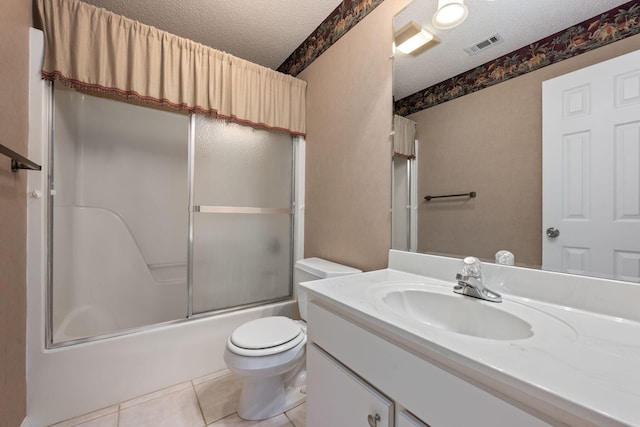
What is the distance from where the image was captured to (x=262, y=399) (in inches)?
54.2

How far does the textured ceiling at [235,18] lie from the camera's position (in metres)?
1.67

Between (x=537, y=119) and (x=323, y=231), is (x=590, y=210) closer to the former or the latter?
(x=537, y=119)

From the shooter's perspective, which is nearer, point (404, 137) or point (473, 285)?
point (473, 285)

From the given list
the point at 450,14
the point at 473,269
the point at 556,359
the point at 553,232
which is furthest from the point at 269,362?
the point at 450,14

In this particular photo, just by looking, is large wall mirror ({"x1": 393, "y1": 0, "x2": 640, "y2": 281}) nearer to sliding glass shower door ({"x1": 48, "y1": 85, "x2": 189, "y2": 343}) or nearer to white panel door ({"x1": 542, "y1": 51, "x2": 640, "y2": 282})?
white panel door ({"x1": 542, "y1": 51, "x2": 640, "y2": 282})

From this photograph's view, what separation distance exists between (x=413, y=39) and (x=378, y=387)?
4.99 ft

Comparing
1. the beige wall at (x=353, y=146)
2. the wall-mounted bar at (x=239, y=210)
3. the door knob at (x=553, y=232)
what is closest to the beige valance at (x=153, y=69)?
the beige wall at (x=353, y=146)

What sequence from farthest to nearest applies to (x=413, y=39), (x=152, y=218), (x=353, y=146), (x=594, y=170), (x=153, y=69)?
(x=152, y=218) < (x=353, y=146) < (x=153, y=69) < (x=413, y=39) < (x=594, y=170)

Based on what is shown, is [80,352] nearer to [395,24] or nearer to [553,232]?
[553,232]

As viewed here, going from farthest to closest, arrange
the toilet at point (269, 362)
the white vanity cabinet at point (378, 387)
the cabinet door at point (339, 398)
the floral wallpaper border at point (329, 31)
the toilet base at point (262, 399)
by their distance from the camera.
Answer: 1. the floral wallpaper border at point (329, 31)
2. the toilet base at point (262, 399)
3. the toilet at point (269, 362)
4. the cabinet door at point (339, 398)
5. the white vanity cabinet at point (378, 387)

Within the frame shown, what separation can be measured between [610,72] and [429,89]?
62 cm

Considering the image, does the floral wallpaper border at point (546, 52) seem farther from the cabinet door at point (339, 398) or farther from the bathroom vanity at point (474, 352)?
the cabinet door at point (339, 398)

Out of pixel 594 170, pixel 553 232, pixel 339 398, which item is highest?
pixel 594 170

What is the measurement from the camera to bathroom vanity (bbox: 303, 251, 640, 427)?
1.42 feet
